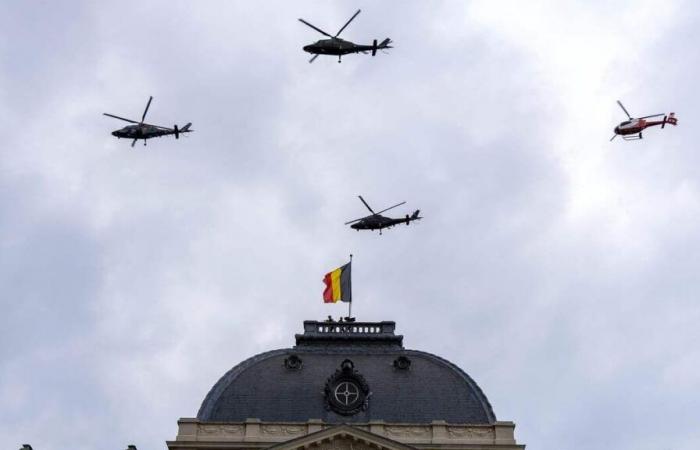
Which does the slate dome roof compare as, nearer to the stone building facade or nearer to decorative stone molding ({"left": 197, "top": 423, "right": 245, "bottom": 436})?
the stone building facade

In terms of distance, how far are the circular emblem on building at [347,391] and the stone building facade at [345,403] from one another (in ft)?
0.18

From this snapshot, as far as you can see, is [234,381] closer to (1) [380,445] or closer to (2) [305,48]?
(1) [380,445]

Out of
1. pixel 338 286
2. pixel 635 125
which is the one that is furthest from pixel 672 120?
pixel 338 286

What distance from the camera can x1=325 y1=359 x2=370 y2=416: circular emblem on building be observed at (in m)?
72.6

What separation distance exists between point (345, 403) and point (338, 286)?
37.5 feet

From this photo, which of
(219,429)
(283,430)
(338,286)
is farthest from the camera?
(338,286)

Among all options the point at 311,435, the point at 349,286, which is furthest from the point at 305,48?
the point at 349,286

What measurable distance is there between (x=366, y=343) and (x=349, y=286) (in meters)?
5.38

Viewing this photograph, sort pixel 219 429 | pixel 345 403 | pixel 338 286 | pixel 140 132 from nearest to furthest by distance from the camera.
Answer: pixel 140 132, pixel 219 429, pixel 345 403, pixel 338 286

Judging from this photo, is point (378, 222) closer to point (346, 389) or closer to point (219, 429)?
point (346, 389)

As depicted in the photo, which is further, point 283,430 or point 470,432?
point 470,432

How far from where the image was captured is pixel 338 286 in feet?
271

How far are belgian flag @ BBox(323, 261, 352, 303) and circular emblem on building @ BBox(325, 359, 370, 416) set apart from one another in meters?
8.48

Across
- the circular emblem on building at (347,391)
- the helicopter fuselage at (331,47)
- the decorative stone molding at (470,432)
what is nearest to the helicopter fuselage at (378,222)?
the circular emblem on building at (347,391)
